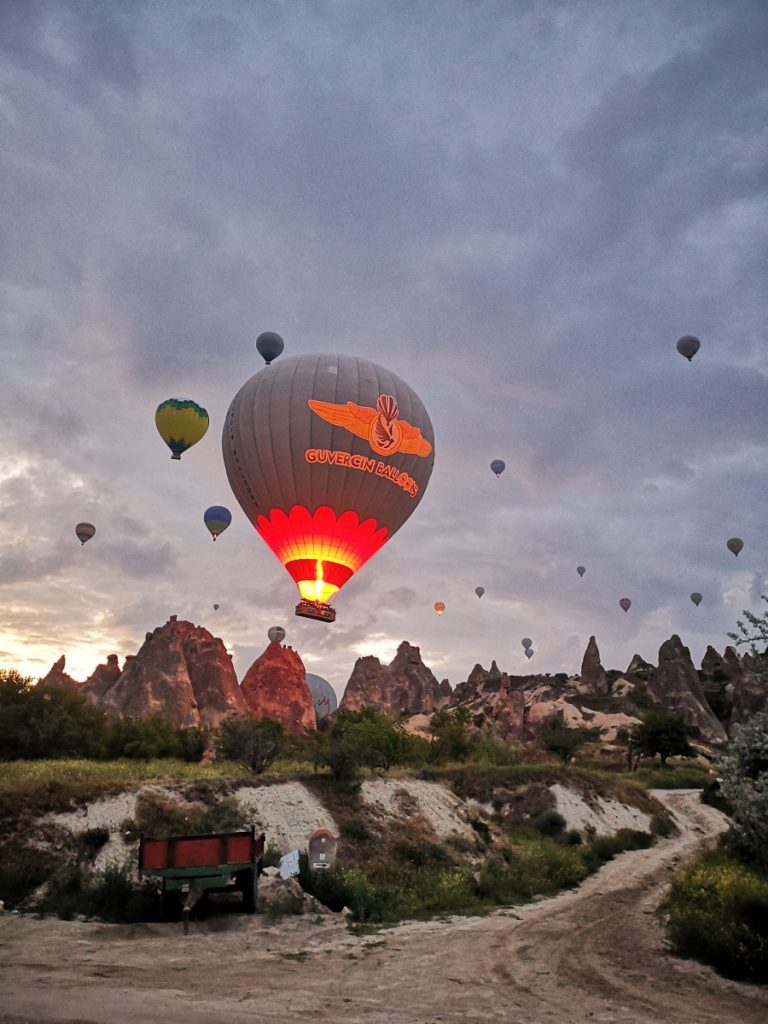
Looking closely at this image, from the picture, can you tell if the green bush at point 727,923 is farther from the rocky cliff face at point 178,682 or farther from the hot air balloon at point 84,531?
the rocky cliff face at point 178,682

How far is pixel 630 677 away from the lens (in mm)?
118312

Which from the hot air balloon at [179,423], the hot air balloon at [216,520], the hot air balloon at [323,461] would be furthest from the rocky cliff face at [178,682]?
the hot air balloon at [323,461]

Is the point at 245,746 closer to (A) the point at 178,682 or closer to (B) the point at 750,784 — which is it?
(B) the point at 750,784

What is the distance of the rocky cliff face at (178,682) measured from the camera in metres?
80.8

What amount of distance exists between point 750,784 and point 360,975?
24.1 feet

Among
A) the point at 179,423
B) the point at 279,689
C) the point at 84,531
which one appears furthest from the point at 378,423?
the point at 279,689

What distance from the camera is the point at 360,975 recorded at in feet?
30.9

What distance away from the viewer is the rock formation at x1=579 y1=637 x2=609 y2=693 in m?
111

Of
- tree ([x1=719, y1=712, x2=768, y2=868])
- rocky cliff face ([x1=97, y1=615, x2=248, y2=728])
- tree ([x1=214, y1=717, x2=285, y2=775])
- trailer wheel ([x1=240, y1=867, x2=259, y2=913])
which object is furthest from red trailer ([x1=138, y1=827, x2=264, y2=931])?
rocky cliff face ([x1=97, y1=615, x2=248, y2=728])

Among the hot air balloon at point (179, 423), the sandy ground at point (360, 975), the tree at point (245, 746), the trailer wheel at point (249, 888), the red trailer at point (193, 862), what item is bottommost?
the sandy ground at point (360, 975)

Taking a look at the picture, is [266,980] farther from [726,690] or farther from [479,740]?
[726,690]

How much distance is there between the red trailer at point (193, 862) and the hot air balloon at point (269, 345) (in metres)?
27.9

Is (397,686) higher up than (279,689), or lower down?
higher up

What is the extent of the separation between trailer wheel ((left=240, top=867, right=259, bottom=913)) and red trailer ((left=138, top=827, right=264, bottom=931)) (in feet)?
1.81
